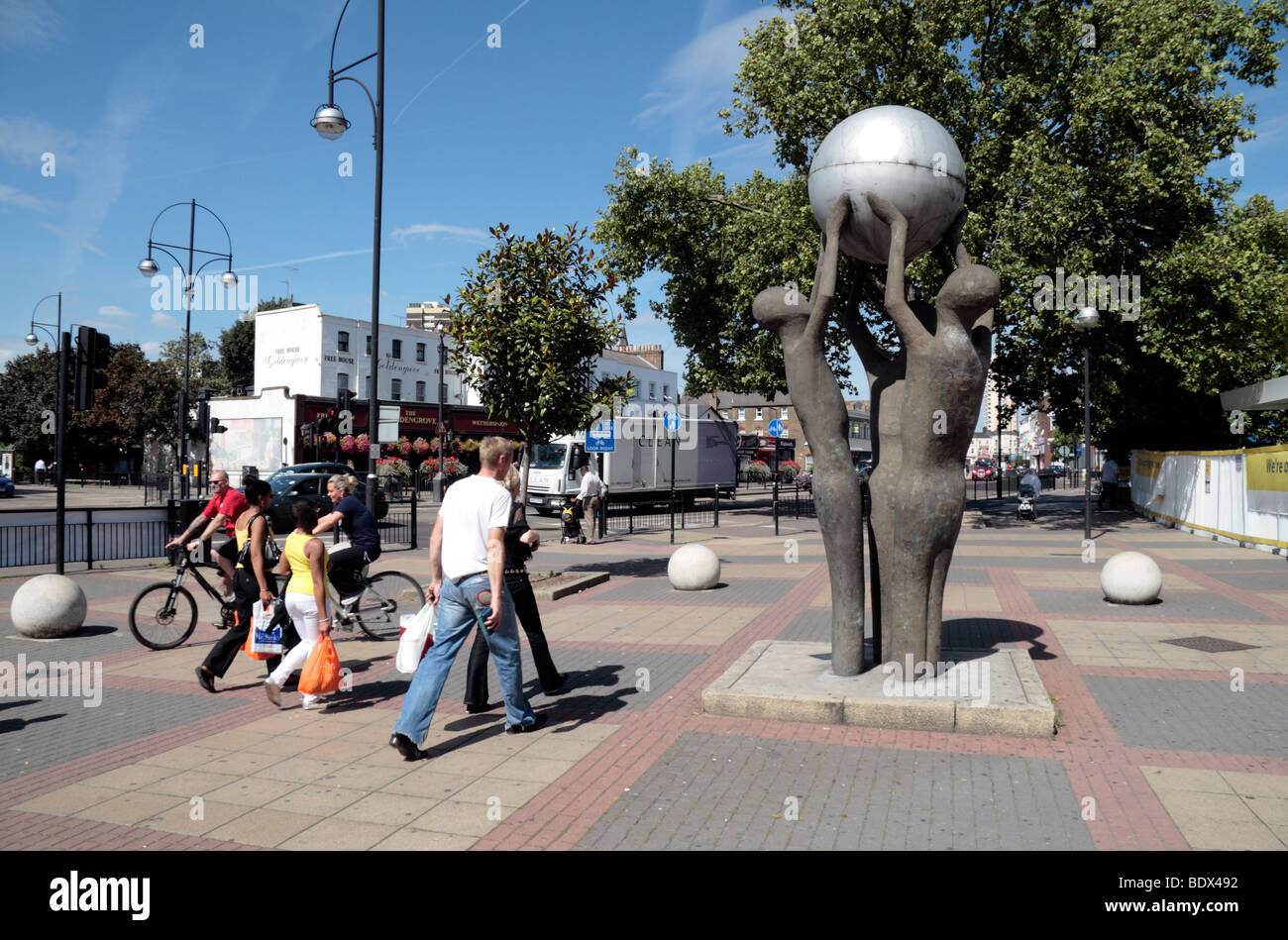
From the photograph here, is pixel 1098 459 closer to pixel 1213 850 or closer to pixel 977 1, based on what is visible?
pixel 977 1

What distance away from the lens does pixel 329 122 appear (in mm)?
15242

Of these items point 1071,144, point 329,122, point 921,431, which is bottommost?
point 921,431

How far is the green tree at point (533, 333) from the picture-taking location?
12.6 m

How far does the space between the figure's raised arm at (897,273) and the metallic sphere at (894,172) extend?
0.07 metres

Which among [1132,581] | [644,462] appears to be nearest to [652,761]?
[1132,581]

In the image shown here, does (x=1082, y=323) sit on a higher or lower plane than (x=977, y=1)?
lower

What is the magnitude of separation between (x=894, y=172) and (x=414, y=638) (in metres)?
4.66

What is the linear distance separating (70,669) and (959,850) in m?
7.90

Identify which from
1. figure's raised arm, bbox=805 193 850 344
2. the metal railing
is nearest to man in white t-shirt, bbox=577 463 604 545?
the metal railing

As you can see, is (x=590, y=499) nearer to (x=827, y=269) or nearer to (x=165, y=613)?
(x=165, y=613)

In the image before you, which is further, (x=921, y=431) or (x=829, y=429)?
(x=829, y=429)

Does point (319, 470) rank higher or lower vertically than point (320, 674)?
higher

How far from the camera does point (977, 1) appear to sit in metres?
21.8
